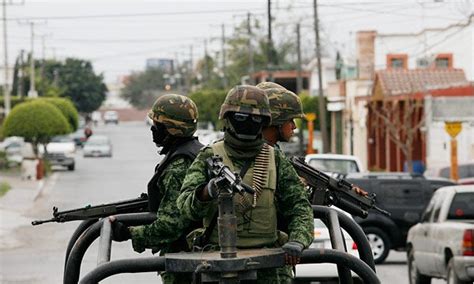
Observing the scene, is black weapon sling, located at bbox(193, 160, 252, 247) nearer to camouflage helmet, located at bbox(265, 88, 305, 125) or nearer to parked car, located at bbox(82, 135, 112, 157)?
camouflage helmet, located at bbox(265, 88, 305, 125)

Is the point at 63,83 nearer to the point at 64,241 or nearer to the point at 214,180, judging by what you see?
the point at 64,241

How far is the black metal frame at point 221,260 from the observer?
17.4 feet

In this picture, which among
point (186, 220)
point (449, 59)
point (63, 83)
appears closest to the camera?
point (186, 220)

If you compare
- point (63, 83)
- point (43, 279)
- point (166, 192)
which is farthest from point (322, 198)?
point (63, 83)

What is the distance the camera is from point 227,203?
527 cm

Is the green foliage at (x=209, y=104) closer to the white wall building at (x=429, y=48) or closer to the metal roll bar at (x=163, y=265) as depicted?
the white wall building at (x=429, y=48)

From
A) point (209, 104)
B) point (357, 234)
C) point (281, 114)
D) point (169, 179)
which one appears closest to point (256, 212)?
point (357, 234)

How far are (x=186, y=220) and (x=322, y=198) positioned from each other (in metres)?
1.57

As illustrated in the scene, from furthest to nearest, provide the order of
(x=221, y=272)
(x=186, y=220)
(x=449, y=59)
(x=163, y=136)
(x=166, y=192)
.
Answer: (x=449, y=59)
(x=163, y=136)
(x=166, y=192)
(x=186, y=220)
(x=221, y=272)

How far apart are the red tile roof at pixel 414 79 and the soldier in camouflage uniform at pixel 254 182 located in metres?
50.6

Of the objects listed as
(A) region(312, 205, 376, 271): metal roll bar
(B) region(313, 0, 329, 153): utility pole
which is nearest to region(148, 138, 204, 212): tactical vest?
(A) region(312, 205, 376, 271): metal roll bar

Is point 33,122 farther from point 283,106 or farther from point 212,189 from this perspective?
point 212,189

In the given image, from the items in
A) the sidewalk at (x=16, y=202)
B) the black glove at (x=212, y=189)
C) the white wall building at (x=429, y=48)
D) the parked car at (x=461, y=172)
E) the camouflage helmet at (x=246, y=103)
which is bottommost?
the sidewalk at (x=16, y=202)

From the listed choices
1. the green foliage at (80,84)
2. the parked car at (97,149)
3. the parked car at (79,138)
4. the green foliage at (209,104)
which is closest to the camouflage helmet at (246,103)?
the parked car at (97,149)
